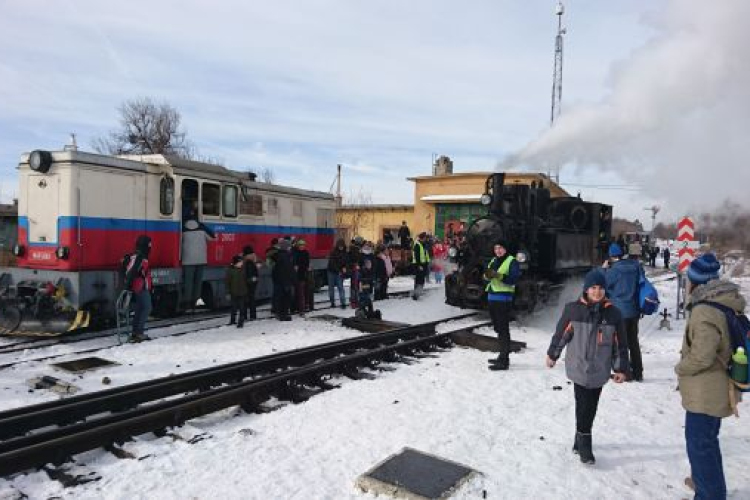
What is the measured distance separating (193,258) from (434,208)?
914 inches

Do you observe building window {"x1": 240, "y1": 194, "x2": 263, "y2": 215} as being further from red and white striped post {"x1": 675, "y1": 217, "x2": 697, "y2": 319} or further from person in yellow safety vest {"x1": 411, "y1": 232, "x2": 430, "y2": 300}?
red and white striped post {"x1": 675, "y1": 217, "x2": 697, "y2": 319}

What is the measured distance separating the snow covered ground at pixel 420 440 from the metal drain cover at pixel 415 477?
11 cm

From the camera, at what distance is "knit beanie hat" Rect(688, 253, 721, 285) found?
163 inches

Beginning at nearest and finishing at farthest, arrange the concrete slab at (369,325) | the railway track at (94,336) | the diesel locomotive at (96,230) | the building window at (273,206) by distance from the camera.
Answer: the railway track at (94,336), the diesel locomotive at (96,230), the concrete slab at (369,325), the building window at (273,206)

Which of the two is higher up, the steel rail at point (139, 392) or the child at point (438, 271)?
the child at point (438, 271)

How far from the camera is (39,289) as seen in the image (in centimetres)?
937

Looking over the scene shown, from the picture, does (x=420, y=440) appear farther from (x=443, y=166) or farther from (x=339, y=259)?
(x=443, y=166)

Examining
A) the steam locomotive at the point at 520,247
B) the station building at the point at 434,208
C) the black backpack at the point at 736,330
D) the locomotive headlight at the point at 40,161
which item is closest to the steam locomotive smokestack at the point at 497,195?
the steam locomotive at the point at 520,247

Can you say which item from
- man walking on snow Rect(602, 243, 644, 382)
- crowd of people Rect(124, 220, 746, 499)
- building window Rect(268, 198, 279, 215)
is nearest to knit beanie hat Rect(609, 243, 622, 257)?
crowd of people Rect(124, 220, 746, 499)

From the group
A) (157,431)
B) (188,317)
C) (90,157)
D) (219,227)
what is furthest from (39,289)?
(157,431)

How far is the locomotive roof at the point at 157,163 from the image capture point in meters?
9.80

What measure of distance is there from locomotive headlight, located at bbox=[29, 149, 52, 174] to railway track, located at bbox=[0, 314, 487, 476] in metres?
5.63

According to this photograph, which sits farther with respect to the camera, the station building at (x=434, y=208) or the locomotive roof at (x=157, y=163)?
the station building at (x=434, y=208)

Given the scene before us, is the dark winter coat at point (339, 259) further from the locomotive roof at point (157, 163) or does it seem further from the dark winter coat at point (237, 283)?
the dark winter coat at point (237, 283)
